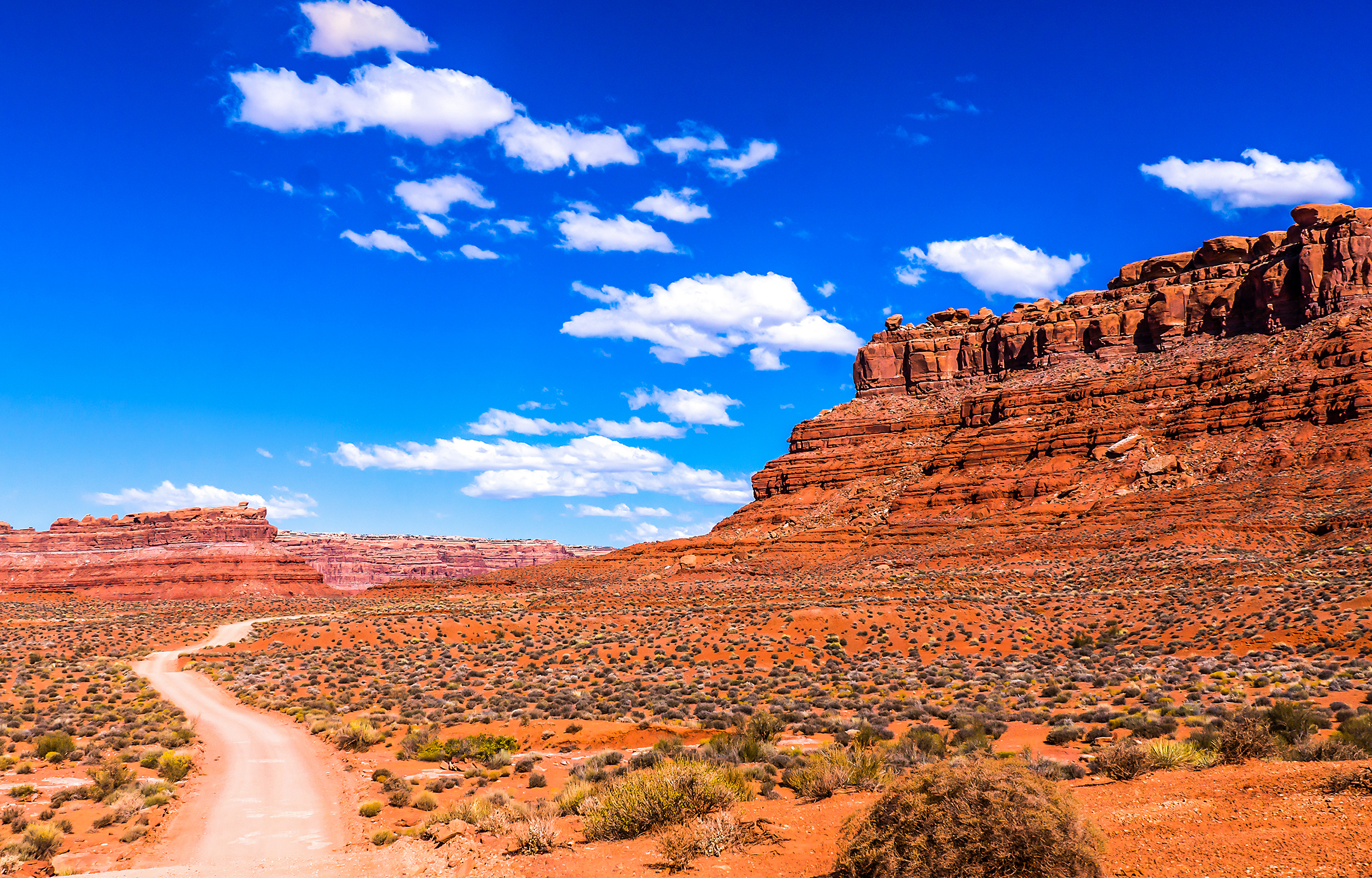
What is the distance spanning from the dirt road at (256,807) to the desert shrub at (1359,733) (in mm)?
13027

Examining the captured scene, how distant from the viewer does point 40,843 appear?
9.73 metres

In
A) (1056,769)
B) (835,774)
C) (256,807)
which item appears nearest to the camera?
(1056,769)

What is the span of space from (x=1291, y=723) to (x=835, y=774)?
6.91m

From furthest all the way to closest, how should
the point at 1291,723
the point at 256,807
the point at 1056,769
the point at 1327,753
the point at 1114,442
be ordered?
the point at 1114,442 < the point at 256,807 < the point at 1291,723 < the point at 1056,769 < the point at 1327,753

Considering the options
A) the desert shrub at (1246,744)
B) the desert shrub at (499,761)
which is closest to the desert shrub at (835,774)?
the desert shrub at (1246,744)

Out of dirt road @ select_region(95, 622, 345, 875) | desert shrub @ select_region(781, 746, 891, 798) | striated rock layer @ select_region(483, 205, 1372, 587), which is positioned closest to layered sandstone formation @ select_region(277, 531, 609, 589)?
striated rock layer @ select_region(483, 205, 1372, 587)

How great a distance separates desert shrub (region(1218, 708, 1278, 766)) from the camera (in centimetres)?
984

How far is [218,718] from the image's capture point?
1927cm

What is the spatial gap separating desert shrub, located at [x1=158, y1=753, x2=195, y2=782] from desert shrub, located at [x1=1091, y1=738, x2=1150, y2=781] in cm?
1477

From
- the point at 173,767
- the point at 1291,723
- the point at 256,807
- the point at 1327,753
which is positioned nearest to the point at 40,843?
the point at 256,807

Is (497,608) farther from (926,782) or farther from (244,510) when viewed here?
(244,510)

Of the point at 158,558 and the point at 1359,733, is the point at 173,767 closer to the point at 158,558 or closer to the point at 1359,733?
the point at 1359,733

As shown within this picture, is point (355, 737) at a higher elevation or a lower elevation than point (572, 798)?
lower

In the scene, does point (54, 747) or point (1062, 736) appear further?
point (54, 747)
